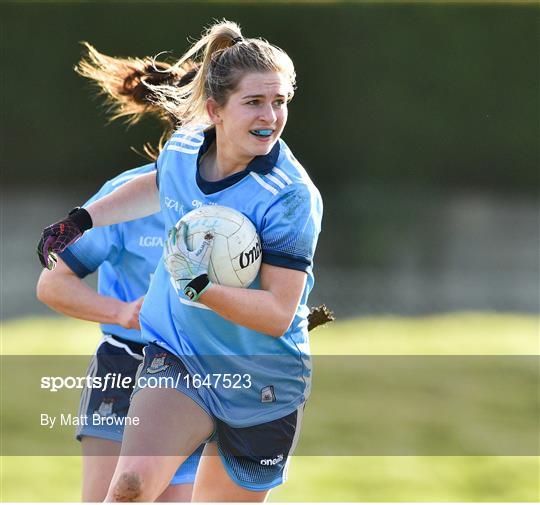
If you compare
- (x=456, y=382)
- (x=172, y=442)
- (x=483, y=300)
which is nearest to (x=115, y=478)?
(x=172, y=442)

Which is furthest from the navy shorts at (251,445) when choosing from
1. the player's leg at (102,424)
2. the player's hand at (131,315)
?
the player's leg at (102,424)

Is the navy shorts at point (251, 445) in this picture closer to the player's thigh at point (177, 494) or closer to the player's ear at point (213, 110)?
the player's thigh at point (177, 494)

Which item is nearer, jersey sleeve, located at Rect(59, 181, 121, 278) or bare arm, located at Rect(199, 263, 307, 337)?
bare arm, located at Rect(199, 263, 307, 337)

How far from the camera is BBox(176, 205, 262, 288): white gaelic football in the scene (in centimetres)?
322

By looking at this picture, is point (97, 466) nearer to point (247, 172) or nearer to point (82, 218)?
point (82, 218)

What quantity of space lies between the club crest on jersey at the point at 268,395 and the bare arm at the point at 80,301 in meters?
0.53

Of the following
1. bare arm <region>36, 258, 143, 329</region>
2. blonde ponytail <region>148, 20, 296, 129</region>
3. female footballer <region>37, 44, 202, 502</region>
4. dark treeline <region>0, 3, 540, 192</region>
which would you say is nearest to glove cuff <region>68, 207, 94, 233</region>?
female footballer <region>37, 44, 202, 502</region>

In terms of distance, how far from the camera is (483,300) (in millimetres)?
11922

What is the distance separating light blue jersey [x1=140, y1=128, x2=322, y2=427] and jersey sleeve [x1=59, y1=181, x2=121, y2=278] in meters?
0.46

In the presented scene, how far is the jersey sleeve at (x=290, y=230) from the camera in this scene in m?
3.28

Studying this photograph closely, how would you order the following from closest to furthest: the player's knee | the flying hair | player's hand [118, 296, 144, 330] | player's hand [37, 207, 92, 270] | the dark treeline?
the player's knee < player's hand [37, 207, 92, 270] < player's hand [118, 296, 144, 330] < the flying hair < the dark treeline

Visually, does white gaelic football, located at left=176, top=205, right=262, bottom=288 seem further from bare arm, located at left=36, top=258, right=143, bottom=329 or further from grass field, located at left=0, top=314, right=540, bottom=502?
grass field, located at left=0, top=314, right=540, bottom=502

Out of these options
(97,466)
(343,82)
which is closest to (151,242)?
(97,466)

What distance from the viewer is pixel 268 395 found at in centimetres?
348
